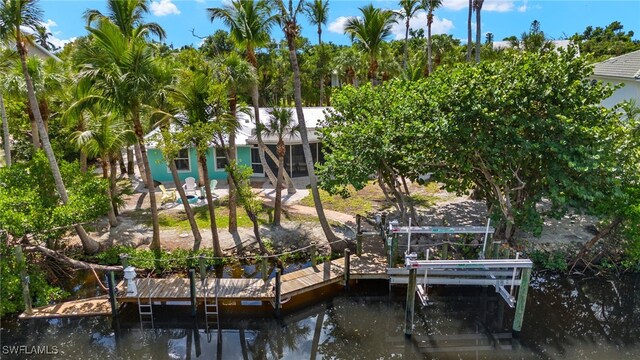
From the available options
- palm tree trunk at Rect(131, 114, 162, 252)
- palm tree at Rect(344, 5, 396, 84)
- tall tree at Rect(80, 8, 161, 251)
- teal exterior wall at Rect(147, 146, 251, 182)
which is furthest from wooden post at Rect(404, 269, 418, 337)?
teal exterior wall at Rect(147, 146, 251, 182)

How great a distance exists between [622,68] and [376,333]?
2556cm

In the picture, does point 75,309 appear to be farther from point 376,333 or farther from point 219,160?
point 219,160

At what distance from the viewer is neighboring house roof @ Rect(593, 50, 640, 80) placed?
2342 centimetres

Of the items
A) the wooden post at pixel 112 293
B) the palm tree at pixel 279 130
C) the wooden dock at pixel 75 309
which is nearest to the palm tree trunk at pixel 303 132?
the palm tree at pixel 279 130

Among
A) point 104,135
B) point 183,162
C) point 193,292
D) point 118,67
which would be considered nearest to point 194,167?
point 183,162

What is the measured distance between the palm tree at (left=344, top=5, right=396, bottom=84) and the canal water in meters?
12.6

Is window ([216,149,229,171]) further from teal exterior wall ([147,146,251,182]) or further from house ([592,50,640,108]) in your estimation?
house ([592,50,640,108])

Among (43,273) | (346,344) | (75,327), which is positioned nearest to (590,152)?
(346,344)

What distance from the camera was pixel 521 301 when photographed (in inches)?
427

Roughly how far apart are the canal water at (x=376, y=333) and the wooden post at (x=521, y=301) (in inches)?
12.6

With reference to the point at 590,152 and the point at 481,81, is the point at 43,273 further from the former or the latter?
the point at 590,152

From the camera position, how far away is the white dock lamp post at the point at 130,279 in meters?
11.5

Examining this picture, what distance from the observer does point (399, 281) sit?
12.5 meters

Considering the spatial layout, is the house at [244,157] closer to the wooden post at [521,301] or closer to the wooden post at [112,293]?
the wooden post at [112,293]
